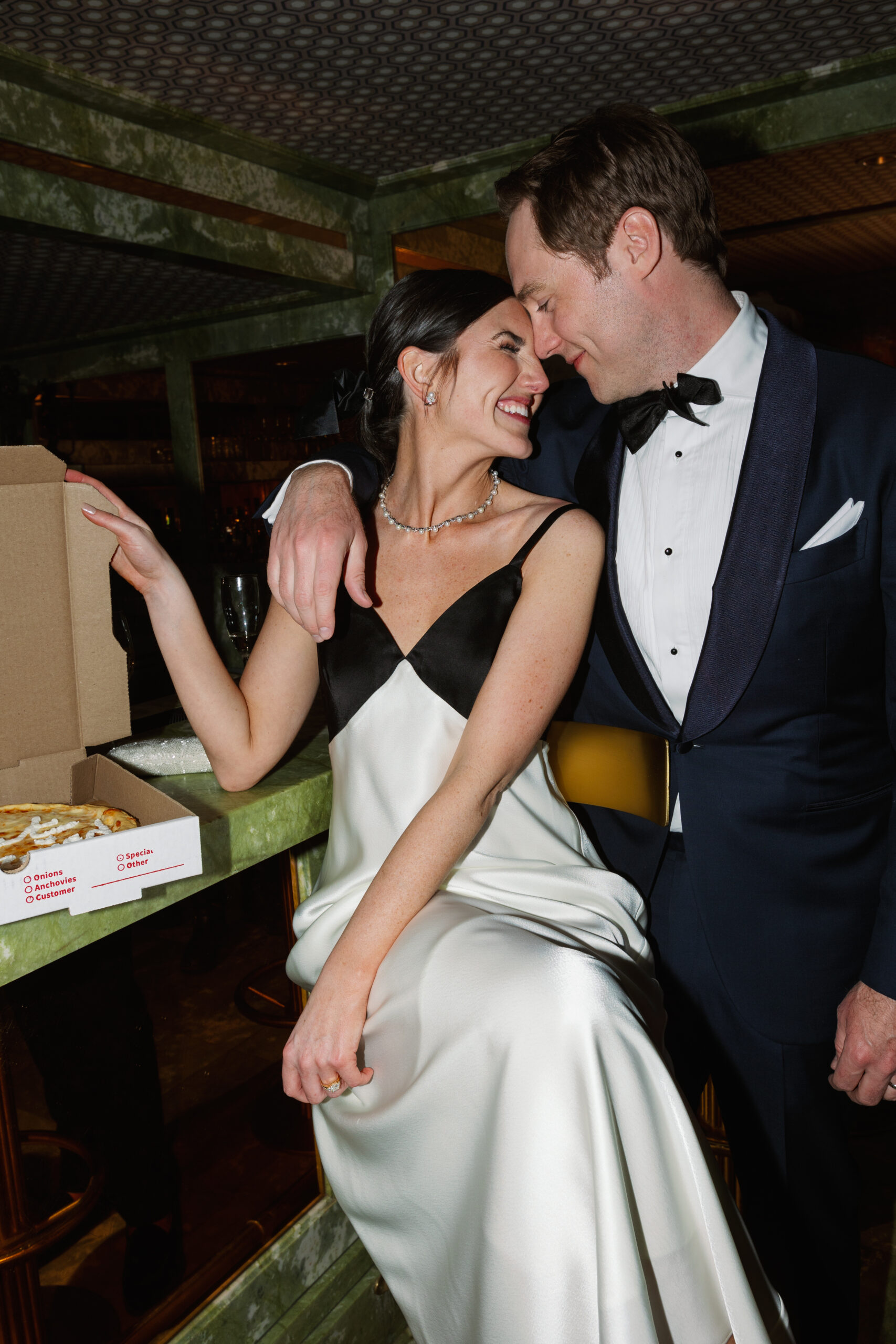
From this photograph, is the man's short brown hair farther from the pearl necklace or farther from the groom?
the pearl necklace

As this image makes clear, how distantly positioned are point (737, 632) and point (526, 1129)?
2.47 feet

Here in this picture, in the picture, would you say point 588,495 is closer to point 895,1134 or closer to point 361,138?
point 361,138

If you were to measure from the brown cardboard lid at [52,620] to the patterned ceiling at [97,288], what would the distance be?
1.38 meters

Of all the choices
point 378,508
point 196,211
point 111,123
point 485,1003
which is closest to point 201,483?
point 196,211

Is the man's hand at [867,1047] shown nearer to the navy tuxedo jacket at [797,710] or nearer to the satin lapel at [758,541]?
the navy tuxedo jacket at [797,710]

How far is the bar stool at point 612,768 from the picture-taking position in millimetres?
1614

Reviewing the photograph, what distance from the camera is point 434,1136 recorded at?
1.27 m

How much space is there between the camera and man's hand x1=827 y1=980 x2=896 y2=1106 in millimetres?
1449

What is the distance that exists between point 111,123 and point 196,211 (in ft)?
1.12

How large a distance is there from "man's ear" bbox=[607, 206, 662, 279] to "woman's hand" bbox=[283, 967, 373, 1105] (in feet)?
4.00

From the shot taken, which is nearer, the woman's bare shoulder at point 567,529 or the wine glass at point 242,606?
the woman's bare shoulder at point 567,529

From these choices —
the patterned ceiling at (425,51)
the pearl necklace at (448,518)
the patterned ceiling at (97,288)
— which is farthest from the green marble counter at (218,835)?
the patterned ceiling at (97,288)

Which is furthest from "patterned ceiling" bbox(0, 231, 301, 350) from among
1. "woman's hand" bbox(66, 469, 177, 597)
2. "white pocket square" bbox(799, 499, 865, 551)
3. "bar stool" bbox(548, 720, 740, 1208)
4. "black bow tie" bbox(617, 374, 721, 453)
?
"white pocket square" bbox(799, 499, 865, 551)

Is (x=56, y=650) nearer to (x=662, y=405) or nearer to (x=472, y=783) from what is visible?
(x=472, y=783)
